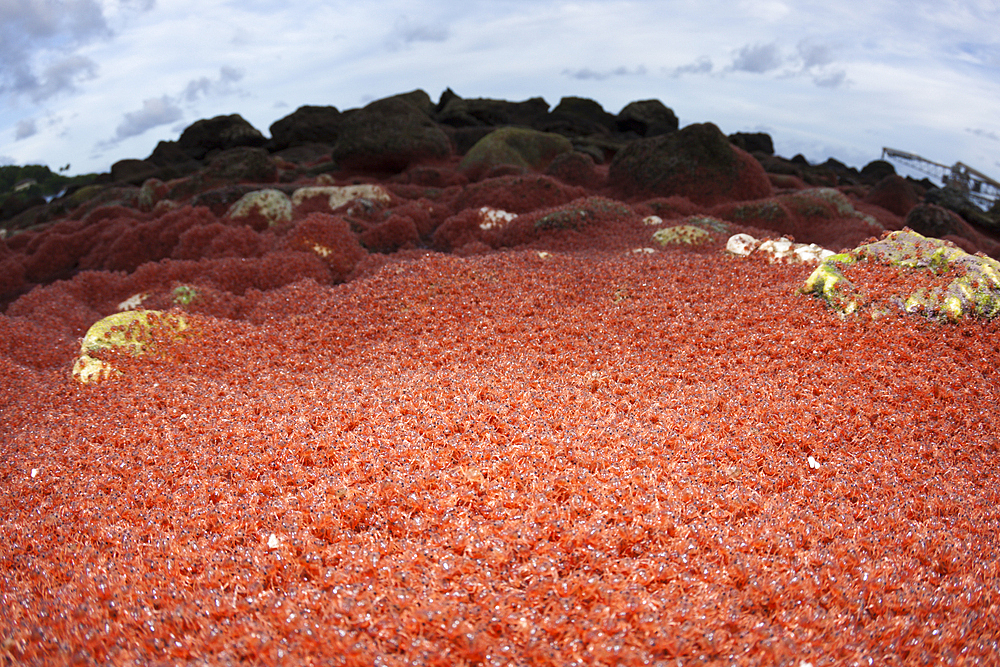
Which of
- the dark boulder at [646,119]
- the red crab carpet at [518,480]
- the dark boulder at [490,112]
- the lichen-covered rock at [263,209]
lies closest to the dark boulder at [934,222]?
the red crab carpet at [518,480]

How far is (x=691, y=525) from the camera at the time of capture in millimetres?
2928

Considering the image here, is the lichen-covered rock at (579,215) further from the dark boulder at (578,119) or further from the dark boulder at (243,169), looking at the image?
the dark boulder at (578,119)

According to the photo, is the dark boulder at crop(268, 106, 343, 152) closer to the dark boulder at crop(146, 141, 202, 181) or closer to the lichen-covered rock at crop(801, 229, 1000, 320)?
the dark boulder at crop(146, 141, 202, 181)

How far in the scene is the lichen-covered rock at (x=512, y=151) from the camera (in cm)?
2067

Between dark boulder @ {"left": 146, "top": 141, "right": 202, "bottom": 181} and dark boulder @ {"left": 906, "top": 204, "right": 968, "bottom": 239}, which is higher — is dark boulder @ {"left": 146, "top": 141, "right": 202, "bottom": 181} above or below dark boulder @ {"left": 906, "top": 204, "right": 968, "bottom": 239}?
above

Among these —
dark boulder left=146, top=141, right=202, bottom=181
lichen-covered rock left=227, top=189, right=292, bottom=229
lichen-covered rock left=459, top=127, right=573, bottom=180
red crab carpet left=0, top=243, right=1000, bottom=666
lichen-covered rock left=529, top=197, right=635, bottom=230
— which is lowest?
red crab carpet left=0, top=243, right=1000, bottom=666

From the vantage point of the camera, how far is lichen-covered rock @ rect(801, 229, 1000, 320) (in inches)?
214

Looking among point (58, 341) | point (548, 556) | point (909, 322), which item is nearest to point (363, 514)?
point (548, 556)

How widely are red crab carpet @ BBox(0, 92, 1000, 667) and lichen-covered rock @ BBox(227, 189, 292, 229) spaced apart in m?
7.43

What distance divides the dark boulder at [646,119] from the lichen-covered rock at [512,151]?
60.9 feet

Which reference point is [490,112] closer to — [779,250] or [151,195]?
[151,195]

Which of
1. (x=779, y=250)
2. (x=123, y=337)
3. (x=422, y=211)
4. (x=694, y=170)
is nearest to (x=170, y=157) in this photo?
(x=422, y=211)

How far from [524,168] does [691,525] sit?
18.8 metres

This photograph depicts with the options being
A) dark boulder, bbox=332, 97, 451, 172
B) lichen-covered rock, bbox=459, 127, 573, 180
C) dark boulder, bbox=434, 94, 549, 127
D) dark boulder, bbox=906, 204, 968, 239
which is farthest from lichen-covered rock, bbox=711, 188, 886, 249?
dark boulder, bbox=434, 94, 549, 127
